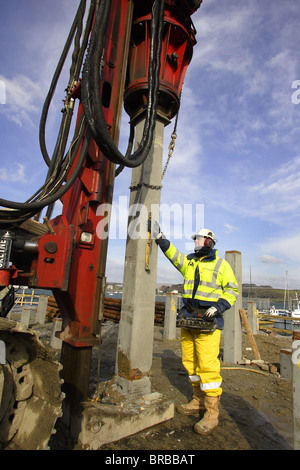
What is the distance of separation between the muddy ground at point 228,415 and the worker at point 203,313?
0.24m

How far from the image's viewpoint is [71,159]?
10.1 feet

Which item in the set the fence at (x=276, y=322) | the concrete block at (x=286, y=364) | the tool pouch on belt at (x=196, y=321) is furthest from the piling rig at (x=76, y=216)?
the fence at (x=276, y=322)

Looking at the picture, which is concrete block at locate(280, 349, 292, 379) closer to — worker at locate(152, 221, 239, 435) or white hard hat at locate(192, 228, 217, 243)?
worker at locate(152, 221, 239, 435)

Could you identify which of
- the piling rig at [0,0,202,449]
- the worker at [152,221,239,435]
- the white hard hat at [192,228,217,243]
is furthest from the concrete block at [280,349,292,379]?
the piling rig at [0,0,202,449]

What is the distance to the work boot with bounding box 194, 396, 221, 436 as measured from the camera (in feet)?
10.3

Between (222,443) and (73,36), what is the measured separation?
17.8 ft

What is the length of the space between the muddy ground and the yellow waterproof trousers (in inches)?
18.5

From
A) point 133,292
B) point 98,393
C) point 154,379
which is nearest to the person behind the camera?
point 98,393

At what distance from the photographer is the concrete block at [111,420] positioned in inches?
105

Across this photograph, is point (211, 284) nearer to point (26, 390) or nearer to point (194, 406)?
point (194, 406)

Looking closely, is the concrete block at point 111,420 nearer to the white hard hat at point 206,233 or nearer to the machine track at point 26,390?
the machine track at point 26,390

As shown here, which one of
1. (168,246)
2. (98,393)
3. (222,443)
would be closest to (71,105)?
(168,246)

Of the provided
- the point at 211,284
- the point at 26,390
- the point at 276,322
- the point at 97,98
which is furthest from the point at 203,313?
the point at 276,322
